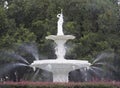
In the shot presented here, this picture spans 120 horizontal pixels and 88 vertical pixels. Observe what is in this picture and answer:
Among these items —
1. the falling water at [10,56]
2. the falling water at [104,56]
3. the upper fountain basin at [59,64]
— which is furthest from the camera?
the falling water at [10,56]

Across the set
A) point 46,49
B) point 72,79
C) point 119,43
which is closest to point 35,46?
point 46,49

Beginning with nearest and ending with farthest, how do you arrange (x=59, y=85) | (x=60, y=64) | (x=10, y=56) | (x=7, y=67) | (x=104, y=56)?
(x=59, y=85) → (x=60, y=64) → (x=104, y=56) → (x=10, y=56) → (x=7, y=67)

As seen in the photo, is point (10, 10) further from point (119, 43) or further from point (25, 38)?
point (119, 43)

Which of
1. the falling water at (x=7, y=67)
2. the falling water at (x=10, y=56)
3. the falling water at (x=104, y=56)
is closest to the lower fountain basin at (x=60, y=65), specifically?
the falling water at (x=104, y=56)

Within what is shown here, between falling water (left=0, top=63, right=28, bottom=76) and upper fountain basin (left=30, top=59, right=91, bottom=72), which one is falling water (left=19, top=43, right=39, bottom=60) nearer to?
falling water (left=0, top=63, right=28, bottom=76)

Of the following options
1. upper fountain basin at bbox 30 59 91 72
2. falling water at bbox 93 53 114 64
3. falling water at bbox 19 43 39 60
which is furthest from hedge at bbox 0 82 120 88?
falling water at bbox 19 43 39 60

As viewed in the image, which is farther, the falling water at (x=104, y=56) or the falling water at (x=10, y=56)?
the falling water at (x=10, y=56)

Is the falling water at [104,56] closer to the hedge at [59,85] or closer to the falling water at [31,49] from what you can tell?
the falling water at [31,49]

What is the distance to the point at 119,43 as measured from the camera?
26.3 metres

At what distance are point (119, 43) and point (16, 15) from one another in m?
6.83

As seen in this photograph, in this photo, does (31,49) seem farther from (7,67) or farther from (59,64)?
(59,64)

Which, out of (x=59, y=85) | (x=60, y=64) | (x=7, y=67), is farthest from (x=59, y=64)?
(x=7, y=67)

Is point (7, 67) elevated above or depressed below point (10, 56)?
below

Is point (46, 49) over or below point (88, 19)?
below
